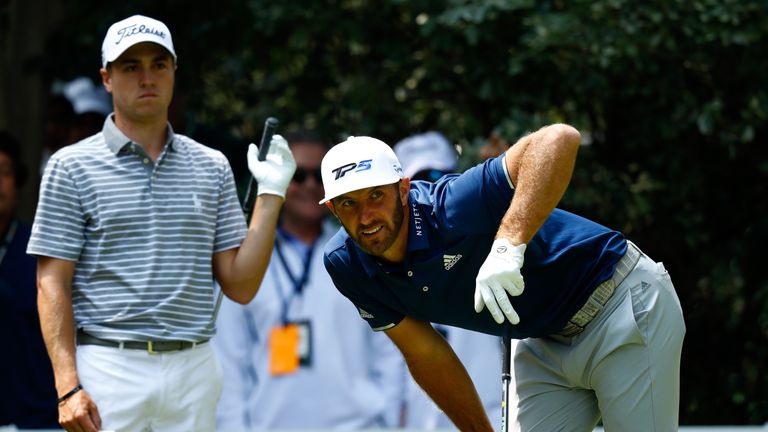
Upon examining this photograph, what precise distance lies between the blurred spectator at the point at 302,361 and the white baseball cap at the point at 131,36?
2251 millimetres

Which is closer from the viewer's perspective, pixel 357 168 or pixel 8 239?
pixel 357 168

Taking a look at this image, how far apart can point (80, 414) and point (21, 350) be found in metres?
2.24

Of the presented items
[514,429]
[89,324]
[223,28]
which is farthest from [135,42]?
[223,28]

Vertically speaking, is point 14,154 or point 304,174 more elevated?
point 14,154

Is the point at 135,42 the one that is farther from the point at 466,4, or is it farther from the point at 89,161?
the point at 466,4

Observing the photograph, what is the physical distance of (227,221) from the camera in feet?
16.4

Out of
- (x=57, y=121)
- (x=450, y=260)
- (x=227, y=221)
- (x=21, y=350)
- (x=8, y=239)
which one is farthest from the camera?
(x=57, y=121)

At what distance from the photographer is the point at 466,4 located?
675cm

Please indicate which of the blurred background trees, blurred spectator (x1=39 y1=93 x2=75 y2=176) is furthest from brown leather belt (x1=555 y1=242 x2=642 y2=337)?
blurred spectator (x1=39 y1=93 x2=75 y2=176)

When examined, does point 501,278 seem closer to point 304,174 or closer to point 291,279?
point 291,279

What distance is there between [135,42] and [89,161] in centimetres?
46

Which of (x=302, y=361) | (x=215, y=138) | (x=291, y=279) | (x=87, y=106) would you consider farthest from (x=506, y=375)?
(x=87, y=106)

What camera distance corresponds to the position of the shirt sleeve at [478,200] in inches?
167

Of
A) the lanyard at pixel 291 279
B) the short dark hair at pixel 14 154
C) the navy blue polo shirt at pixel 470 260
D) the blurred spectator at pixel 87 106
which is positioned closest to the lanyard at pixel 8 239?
the short dark hair at pixel 14 154
